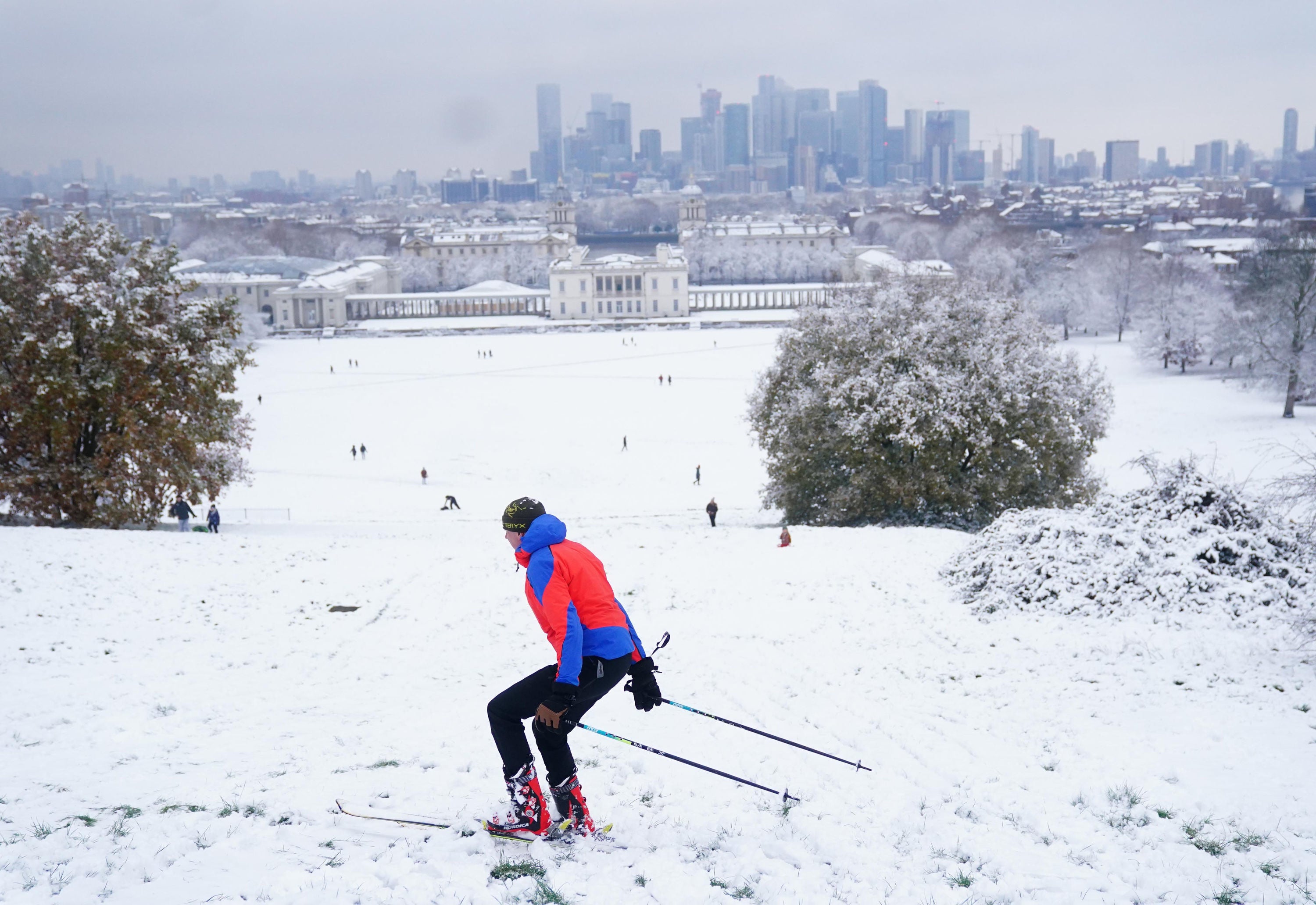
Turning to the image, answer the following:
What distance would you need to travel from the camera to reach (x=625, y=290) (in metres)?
105

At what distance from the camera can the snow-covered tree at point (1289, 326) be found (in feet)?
133

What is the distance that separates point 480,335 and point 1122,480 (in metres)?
63.2

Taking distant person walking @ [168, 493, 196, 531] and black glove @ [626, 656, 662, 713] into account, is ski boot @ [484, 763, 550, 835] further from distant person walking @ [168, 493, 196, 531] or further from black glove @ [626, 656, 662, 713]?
distant person walking @ [168, 493, 196, 531]

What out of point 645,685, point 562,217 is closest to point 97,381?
point 645,685

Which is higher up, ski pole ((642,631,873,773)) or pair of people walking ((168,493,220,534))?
ski pole ((642,631,873,773))

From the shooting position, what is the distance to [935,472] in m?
19.8

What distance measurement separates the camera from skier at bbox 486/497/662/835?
5.09 meters

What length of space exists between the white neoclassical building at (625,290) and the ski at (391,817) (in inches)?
3886

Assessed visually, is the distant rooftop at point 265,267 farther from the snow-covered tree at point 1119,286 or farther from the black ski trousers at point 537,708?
the black ski trousers at point 537,708

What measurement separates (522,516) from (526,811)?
61.8 inches

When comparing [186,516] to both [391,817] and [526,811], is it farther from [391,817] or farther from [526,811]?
[526,811]

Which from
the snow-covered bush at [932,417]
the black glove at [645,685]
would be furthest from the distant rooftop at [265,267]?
the black glove at [645,685]

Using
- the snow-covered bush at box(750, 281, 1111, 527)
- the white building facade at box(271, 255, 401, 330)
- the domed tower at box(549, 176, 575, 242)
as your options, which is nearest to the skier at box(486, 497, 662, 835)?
the snow-covered bush at box(750, 281, 1111, 527)

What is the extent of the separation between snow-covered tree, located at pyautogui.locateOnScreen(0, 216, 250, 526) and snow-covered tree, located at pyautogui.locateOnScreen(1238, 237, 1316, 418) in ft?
129
